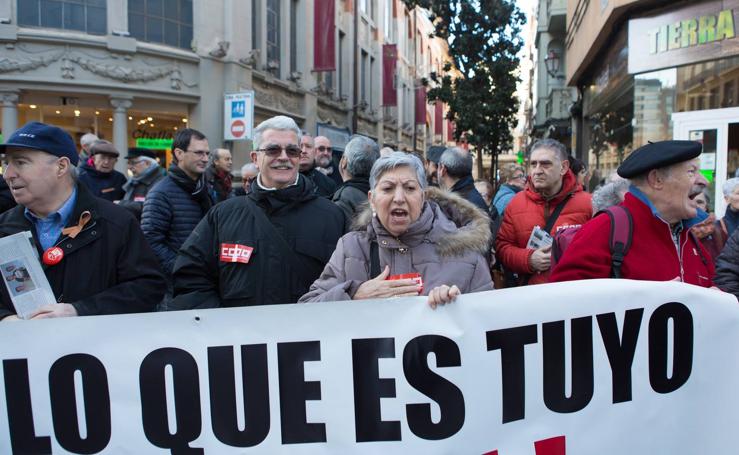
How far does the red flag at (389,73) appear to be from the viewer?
30.8m

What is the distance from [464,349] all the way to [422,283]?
34 centimetres

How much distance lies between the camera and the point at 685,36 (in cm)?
935

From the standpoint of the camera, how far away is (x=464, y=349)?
8.16ft

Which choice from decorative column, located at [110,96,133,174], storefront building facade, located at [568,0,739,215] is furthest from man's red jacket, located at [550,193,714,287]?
decorative column, located at [110,96,133,174]

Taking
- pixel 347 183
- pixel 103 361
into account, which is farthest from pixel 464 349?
pixel 347 183

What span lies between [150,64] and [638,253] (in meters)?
15.6

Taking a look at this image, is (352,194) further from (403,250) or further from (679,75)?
(679,75)

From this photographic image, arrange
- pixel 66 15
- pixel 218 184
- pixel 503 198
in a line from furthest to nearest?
1. pixel 66 15
2. pixel 503 198
3. pixel 218 184

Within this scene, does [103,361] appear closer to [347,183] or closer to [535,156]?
[347,183]

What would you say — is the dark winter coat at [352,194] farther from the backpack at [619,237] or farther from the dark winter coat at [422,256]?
the backpack at [619,237]

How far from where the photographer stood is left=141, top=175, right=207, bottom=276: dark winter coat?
4.48 metres

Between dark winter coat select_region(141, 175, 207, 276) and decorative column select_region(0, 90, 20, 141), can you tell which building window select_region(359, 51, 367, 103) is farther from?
dark winter coat select_region(141, 175, 207, 276)

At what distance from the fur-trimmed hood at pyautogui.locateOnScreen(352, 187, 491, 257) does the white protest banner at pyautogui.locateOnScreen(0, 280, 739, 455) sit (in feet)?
0.84

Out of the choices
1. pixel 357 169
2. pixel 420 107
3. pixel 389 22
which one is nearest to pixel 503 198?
pixel 357 169
